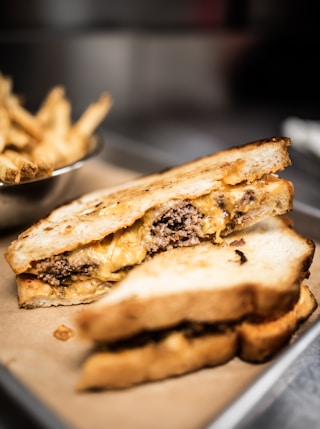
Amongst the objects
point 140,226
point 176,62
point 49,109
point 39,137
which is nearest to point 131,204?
point 140,226

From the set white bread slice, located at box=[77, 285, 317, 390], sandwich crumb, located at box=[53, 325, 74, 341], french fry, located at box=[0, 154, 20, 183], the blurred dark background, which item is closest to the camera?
white bread slice, located at box=[77, 285, 317, 390]

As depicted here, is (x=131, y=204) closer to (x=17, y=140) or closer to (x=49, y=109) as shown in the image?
(x=17, y=140)

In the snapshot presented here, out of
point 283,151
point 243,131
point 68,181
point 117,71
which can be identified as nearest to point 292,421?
point 283,151

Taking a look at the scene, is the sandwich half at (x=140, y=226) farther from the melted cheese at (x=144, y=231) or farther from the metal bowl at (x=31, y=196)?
the metal bowl at (x=31, y=196)

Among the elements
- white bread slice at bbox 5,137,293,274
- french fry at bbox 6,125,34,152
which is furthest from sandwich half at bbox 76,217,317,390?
french fry at bbox 6,125,34,152

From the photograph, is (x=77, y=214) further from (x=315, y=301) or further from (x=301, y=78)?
(x=301, y=78)

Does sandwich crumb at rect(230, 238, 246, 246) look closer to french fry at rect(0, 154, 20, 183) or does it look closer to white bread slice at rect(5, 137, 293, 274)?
white bread slice at rect(5, 137, 293, 274)
